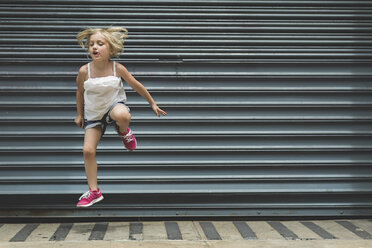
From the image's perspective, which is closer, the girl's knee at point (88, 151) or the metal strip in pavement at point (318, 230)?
the girl's knee at point (88, 151)

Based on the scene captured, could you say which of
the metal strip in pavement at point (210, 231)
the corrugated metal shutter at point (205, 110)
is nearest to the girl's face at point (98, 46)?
the corrugated metal shutter at point (205, 110)

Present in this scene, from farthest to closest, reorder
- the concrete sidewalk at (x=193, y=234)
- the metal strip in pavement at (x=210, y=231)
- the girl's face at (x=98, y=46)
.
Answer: the metal strip in pavement at (x=210, y=231)
the girl's face at (x=98, y=46)
the concrete sidewalk at (x=193, y=234)

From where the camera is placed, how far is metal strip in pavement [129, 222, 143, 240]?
4688mm

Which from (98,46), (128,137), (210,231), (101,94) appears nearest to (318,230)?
(210,231)

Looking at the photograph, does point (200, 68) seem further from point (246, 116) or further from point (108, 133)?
point (108, 133)

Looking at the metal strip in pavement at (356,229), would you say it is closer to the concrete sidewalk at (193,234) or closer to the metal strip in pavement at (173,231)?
the concrete sidewalk at (193,234)

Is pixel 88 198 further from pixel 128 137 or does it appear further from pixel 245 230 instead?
pixel 245 230

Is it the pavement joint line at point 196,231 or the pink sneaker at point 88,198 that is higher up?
the pink sneaker at point 88,198

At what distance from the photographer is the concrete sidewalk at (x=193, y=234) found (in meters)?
4.21

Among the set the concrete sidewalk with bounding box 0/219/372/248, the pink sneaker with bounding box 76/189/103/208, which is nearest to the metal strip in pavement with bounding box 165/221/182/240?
the concrete sidewalk with bounding box 0/219/372/248

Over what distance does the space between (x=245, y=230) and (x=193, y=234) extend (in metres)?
0.52

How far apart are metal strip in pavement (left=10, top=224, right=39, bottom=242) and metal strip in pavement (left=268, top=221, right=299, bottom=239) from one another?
2290 mm

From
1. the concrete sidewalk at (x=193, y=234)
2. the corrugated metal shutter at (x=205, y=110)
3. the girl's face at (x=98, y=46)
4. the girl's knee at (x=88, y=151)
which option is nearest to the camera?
the concrete sidewalk at (x=193, y=234)

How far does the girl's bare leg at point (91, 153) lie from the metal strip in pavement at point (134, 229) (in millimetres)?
555
